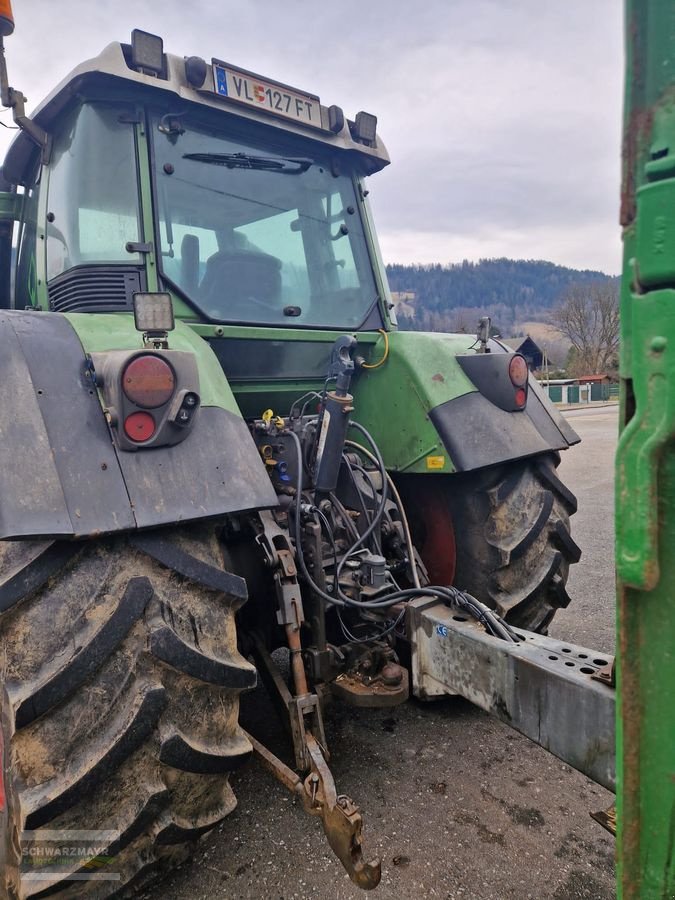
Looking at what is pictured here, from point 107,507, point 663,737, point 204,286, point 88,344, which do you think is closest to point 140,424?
point 107,507

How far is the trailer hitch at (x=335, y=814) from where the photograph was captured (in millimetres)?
1459

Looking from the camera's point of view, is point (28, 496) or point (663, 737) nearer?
point (663, 737)

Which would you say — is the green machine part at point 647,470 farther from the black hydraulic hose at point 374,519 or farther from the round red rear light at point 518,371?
the round red rear light at point 518,371

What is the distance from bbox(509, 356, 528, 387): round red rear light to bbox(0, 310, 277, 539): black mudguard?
1241mm

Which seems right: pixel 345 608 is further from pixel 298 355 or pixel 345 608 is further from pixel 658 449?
pixel 658 449

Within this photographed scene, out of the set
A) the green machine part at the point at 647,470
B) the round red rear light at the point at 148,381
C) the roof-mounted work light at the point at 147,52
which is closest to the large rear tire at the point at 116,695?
the round red rear light at the point at 148,381

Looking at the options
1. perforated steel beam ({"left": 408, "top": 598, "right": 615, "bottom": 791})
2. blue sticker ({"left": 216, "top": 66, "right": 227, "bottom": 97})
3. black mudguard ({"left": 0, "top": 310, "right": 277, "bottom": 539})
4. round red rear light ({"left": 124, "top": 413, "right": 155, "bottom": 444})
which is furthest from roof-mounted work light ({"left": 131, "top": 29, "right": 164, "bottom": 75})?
perforated steel beam ({"left": 408, "top": 598, "right": 615, "bottom": 791})

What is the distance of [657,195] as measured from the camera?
795mm

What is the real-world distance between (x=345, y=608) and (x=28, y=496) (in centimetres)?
121

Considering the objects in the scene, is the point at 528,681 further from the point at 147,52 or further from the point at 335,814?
the point at 147,52

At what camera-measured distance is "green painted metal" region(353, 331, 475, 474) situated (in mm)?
2553

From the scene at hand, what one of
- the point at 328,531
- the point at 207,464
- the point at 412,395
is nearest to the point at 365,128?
the point at 412,395

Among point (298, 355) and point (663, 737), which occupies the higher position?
point (298, 355)

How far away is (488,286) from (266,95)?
14313 cm
